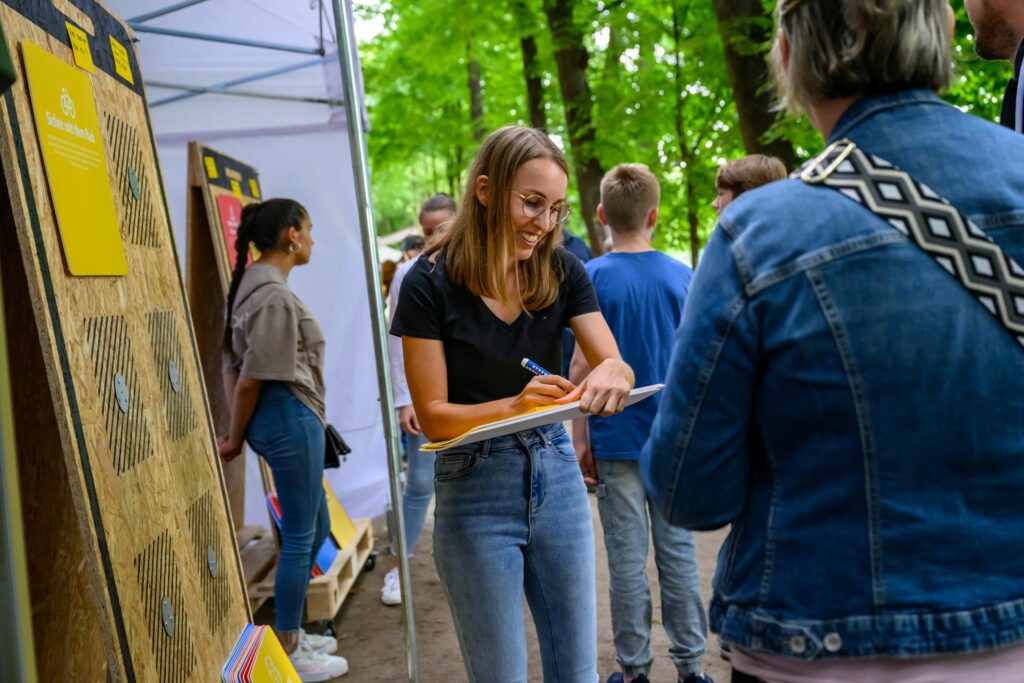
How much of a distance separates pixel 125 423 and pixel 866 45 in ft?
7.00

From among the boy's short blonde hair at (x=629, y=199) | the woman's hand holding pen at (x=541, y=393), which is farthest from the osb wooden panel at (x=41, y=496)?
the boy's short blonde hair at (x=629, y=199)

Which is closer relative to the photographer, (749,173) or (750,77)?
(749,173)

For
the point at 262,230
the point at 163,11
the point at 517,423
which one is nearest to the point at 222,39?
the point at 163,11

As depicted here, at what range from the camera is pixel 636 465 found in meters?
4.15

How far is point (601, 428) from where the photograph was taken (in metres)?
4.13

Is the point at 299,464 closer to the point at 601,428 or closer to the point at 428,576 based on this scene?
the point at 601,428

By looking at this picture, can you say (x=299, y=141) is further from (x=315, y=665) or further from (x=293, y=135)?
(x=315, y=665)

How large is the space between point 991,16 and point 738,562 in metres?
2.03

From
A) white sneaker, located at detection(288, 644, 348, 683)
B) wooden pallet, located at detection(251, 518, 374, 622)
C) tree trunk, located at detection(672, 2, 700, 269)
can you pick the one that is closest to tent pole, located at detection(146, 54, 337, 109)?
wooden pallet, located at detection(251, 518, 374, 622)

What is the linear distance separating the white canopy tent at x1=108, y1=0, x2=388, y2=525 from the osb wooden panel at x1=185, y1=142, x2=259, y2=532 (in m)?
0.88

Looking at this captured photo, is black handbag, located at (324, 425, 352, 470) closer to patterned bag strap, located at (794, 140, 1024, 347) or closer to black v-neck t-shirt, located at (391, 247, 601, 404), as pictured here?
black v-neck t-shirt, located at (391, 247, 601, 404)

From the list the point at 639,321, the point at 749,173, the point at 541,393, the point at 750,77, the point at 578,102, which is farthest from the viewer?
the point at 578,102

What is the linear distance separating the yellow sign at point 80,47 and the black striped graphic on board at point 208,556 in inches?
55.4

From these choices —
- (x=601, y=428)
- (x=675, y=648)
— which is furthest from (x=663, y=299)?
(x=675, y=648)
